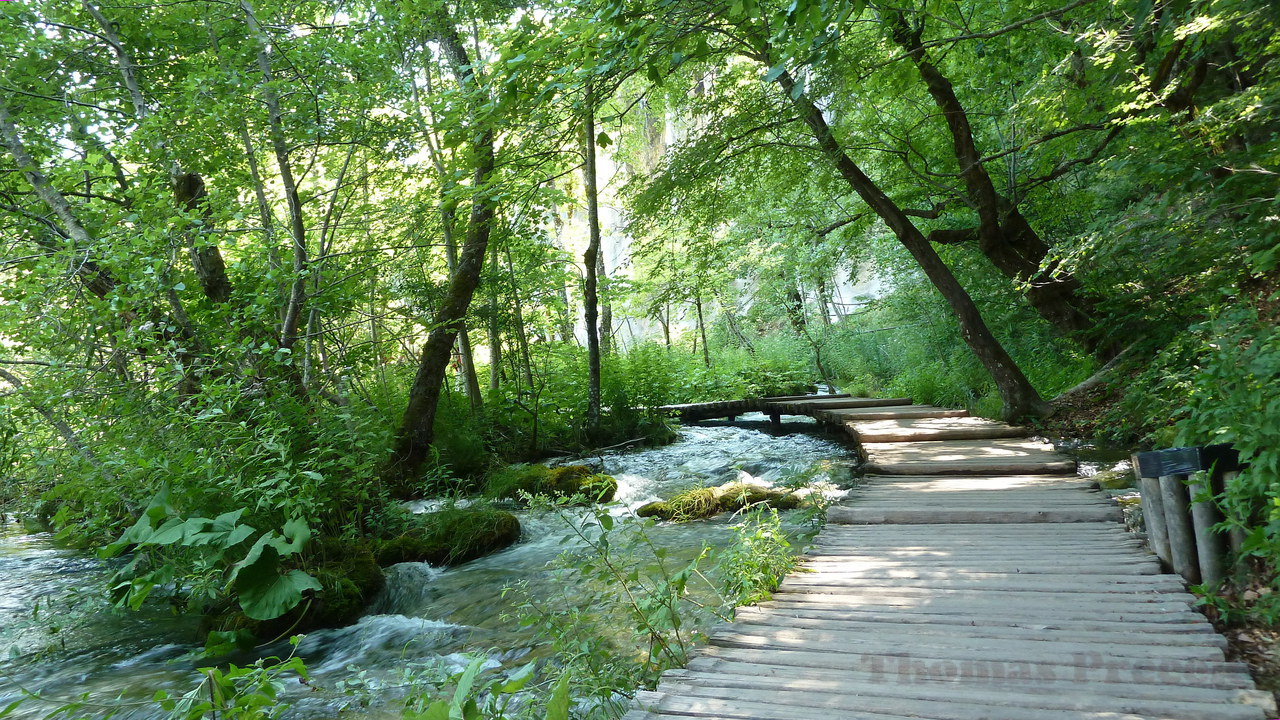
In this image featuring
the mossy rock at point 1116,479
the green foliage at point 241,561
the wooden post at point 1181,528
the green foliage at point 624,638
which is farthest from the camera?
the mossy rock at point 1116,479

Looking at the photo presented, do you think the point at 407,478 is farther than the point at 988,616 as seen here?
Yes

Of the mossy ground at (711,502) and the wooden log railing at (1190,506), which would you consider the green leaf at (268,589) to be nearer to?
the wooden log railing at (1190,506)

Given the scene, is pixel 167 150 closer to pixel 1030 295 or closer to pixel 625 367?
pixel 625 367

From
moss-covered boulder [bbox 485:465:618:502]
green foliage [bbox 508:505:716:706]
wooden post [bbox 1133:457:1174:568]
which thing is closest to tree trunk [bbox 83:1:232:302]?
moss-covered boulder [bbox 485:465:618:502]

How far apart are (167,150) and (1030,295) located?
985cm

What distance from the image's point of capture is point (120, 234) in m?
5.77

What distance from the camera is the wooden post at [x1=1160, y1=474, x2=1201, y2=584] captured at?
3.50 m

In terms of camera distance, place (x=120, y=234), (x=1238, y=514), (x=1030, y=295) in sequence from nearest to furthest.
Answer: (x=1238, y=514), (x=120, y=234), (x=1030, y=295)

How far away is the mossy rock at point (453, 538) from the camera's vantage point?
692cm

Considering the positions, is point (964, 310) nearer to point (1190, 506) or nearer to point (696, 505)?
point (696, 505)

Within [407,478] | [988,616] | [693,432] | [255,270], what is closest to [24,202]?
[255,270]

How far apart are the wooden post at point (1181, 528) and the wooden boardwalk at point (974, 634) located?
12 cm

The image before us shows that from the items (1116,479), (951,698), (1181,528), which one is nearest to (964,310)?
(1116,479)

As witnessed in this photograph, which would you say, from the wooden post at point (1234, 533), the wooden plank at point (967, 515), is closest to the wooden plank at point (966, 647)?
the wooden post at point (1234, 533)
